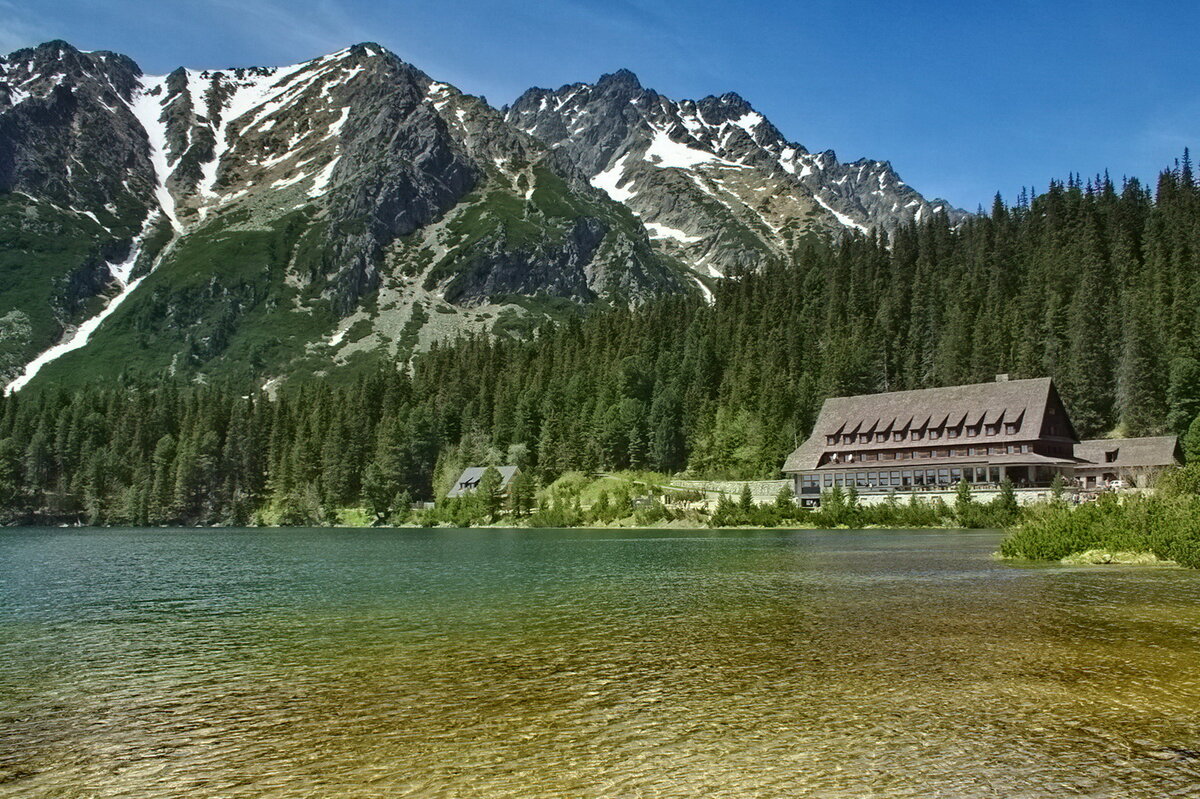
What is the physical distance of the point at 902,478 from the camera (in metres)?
105

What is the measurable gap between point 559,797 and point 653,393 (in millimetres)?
136038

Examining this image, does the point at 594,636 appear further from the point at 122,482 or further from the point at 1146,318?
the point at 122,482

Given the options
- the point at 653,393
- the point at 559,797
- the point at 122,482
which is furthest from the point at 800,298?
the point at 559,797

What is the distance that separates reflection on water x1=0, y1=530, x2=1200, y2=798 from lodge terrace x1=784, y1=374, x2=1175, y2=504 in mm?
65613

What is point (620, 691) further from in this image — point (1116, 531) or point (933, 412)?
point (933, 412)

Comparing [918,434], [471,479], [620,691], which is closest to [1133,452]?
[918,434]

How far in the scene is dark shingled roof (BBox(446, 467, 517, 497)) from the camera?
133550mm

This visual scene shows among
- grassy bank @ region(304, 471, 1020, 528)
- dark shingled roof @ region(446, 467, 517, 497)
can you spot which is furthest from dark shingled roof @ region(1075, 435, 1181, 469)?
dark shingled roof @ region(446, 467, 517, 497)

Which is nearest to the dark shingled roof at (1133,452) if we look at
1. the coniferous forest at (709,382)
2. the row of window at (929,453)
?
the row of window at (929,453)

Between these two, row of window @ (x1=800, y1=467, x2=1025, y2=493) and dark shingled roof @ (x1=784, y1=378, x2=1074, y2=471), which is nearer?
dark shingled roof @ (x1=784, y1=378, x2=1074, y2=471)

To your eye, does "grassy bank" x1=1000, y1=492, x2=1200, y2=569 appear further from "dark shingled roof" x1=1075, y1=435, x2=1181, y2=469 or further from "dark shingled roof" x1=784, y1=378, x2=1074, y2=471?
"dark shingled roof" x1=784, y1=378, x2=1074, y2=471

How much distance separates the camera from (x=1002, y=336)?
132875mm

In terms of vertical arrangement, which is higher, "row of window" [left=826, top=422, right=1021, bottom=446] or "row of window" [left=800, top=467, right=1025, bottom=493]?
"row of window" [left=826, top=422, right=1021, bottom=446]

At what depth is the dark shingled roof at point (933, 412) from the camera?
98.3m
